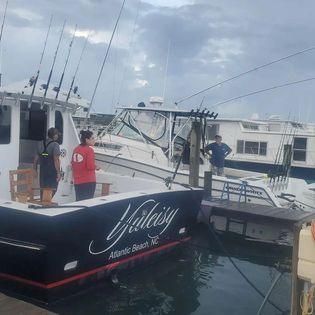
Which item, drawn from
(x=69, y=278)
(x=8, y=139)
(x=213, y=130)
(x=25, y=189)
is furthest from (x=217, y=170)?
(x=213, y=130)

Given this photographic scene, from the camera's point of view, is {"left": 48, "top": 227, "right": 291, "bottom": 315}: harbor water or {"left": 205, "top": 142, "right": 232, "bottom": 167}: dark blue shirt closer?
{"left": 48, "top": 227, "right": 291, "bottom": 315}: harbor water

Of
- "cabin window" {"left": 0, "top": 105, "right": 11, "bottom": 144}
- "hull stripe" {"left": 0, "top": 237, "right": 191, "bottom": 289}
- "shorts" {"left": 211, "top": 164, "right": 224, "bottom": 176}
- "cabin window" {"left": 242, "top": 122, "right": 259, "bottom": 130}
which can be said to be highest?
"cabin window" {"left": 242, "top": 122, "right": 259, "bottom": 130}

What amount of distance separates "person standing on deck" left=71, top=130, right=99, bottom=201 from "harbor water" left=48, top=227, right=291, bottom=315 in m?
1.52

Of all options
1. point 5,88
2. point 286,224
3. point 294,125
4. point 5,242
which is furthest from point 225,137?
point 5,242

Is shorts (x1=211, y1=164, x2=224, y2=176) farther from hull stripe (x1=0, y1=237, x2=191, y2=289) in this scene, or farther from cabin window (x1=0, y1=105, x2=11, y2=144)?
cabin window (x1=0, y1=105, x2=11, y2=144)

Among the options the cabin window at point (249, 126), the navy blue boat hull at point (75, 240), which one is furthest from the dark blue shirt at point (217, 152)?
the cabin window at point (249, 126)

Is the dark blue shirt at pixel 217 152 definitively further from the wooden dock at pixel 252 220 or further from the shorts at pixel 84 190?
the shorts at pixel 84 190

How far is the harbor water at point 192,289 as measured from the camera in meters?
6.88

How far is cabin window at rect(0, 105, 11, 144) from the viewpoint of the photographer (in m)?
7.71

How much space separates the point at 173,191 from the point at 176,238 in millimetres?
1183

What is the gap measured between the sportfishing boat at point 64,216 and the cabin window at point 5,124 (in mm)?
16

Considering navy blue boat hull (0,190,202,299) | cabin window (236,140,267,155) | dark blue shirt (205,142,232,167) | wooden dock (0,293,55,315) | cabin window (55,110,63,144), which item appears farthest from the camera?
cabin window (236,140,267,155)

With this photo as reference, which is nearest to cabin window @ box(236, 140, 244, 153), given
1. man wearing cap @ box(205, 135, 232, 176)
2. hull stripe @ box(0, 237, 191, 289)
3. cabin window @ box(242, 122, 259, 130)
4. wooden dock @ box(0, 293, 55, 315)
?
cabin window @ box(242, 122, 259, 130)

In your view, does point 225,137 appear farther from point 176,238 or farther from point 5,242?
point 5,242
